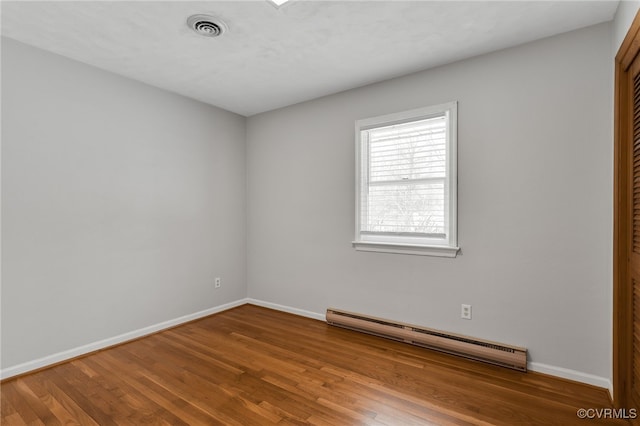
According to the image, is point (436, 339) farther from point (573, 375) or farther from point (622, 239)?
point (622, 239)

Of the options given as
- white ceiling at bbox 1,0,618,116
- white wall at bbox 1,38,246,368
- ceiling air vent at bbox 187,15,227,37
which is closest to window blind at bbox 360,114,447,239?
white ceiling at bbox 1,0,618,116

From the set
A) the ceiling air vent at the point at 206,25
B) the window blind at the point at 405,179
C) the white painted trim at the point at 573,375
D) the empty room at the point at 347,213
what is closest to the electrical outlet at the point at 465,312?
the empty room at the point at 347,213

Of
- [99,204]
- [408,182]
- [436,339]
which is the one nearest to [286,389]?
[436,339]

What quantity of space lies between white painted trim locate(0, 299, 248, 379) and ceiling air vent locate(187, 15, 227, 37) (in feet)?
9.32

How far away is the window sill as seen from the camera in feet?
9.36

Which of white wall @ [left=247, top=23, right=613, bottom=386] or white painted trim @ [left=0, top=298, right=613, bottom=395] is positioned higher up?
white wall @ [left=247, top=23, right=613, bottom=386]

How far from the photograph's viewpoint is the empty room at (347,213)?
207cm

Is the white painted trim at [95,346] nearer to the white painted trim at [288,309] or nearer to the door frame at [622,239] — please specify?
the white painted trim at [288,309]

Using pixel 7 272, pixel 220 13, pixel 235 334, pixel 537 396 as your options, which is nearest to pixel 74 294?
pixel 7 272

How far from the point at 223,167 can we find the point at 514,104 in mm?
3238

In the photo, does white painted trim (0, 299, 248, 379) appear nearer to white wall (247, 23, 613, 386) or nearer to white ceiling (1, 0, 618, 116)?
white wall (247, 23, 613, 386)

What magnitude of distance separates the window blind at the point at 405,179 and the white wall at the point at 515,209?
0.18 meters

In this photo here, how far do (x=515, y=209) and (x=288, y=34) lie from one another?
225cm

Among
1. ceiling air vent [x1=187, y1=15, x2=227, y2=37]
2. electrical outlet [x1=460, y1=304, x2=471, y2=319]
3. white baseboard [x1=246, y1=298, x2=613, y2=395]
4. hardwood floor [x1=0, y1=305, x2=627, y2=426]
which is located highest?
ceiling air vent [x1=187, y1=15, x2=227, y2=37]
